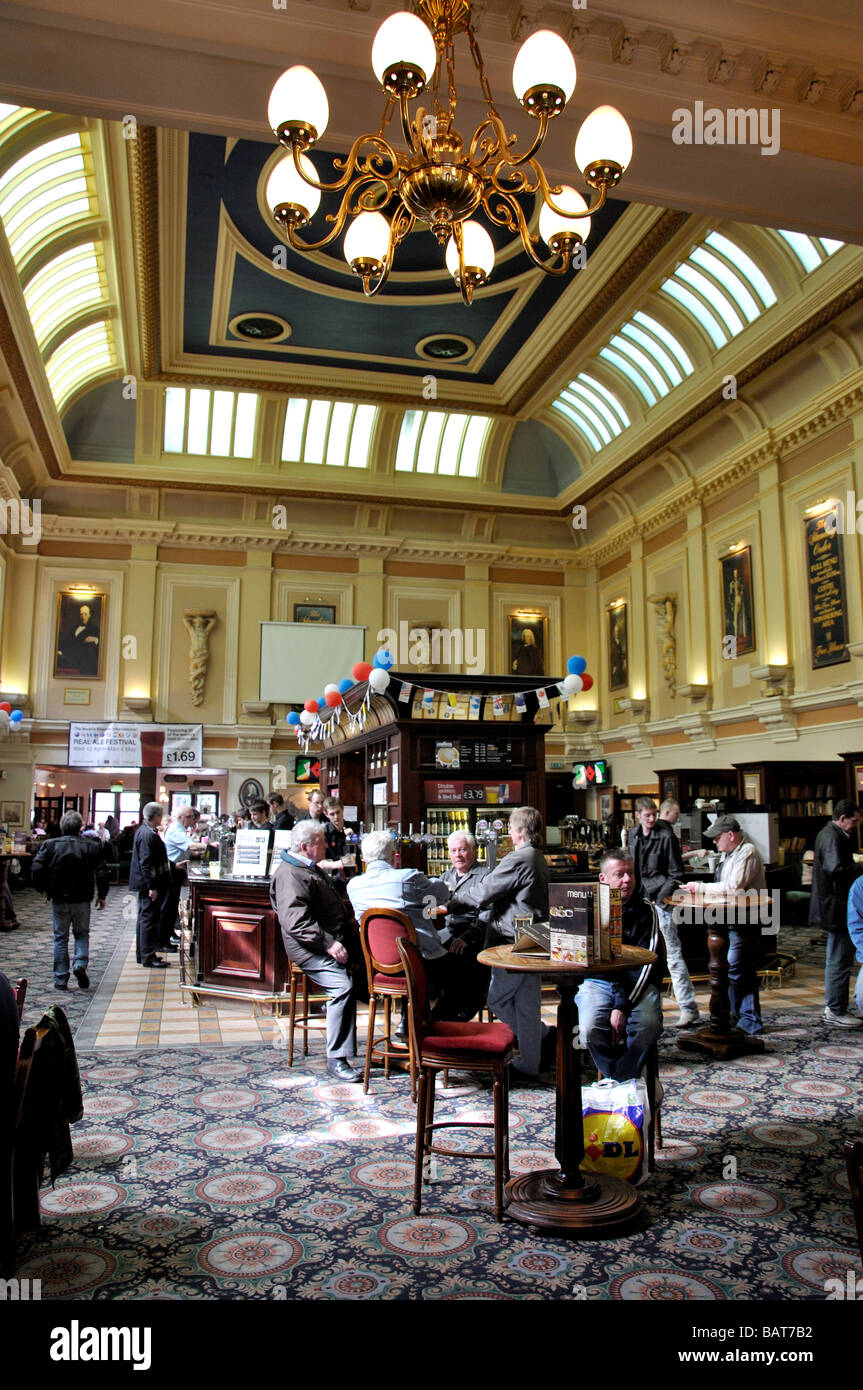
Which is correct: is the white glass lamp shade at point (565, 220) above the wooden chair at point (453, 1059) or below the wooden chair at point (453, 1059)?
above

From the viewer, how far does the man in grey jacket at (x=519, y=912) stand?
186 inches

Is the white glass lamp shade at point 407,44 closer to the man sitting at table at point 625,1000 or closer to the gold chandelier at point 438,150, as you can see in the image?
the gold chandelier at point 438,150

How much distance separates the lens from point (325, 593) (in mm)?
19562

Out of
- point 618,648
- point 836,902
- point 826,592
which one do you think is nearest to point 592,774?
point 618,648

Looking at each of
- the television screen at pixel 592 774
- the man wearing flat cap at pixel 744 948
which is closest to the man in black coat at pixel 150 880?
the man wearing flat cap at pixel 744 948

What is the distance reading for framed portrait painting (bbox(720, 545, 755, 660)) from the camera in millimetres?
14109

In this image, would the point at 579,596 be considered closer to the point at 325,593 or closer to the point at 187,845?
the point at 325,593

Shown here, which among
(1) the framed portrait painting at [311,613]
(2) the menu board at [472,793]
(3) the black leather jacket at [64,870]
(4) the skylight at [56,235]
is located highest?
(4) the skylight at [56,235]

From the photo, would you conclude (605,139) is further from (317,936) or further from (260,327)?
(260,327)

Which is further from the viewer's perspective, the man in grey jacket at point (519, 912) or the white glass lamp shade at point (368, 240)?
the man in grey jacket at point (519, 912)

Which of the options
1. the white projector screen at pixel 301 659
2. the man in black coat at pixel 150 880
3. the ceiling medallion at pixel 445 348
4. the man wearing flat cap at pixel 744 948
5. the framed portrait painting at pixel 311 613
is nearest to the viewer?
the man wearing flat cap at pixel 744 948

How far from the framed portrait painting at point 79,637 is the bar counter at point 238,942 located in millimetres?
12432

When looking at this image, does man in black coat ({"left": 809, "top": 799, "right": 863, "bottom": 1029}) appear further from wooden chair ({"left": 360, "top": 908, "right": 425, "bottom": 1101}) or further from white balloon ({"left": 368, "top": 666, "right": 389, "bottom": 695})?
white balloon ({"left": 368, "top": 666, "right": 389, "bottom": 695})

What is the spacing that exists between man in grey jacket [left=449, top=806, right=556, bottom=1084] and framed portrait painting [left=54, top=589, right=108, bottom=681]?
A: 14.9m
